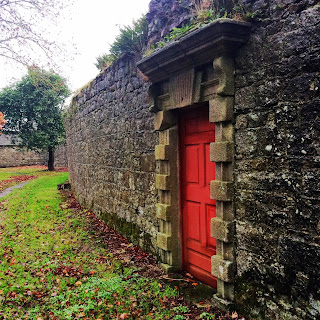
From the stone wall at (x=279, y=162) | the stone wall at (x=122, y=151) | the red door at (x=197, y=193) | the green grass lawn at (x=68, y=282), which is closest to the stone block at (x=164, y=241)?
the red door at (x=197, y=193)

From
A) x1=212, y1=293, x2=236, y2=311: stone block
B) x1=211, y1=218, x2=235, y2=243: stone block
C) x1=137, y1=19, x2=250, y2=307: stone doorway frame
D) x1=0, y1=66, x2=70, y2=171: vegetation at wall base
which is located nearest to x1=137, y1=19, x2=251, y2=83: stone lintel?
x1=137, y1=19, x2=250, y2=307: stone doorway frame

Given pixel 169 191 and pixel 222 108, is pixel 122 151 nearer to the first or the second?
pixel 169 191

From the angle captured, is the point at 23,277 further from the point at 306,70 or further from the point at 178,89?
the point at 306,70

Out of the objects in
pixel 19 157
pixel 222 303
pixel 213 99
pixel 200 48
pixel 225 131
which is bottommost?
pixel 222 303

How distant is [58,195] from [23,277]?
8.09 m

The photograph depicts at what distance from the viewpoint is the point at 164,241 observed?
4.54m

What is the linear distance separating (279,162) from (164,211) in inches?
85.0

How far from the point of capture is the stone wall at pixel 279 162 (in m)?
2.54

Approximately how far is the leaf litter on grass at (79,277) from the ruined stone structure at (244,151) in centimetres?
55

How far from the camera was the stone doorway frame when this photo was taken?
316 cm

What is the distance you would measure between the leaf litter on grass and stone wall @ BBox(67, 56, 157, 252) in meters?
0.49

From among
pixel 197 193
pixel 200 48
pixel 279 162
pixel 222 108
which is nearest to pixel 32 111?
pixel 197 193

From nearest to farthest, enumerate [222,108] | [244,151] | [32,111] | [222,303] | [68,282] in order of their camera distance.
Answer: [244,151]
[222,108]
[222,303]
[68,282]
[32,111]

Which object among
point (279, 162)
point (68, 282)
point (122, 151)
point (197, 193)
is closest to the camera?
point (279, 162)
